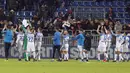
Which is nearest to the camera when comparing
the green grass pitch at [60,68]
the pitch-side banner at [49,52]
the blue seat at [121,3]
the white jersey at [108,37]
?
the green grass pitch at [60,68]

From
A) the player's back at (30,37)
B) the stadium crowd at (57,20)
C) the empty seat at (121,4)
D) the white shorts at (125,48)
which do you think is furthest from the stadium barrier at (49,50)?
the empty seat at (121,4)

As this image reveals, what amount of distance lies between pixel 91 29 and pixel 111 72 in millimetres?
13802

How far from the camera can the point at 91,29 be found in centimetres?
3200

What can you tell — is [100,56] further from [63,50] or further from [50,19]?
[50,19]

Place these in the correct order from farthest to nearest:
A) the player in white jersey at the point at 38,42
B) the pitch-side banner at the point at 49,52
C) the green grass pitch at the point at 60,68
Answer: the pitch-side banner at the point at 49,52, the player in white jersey at the point at 38,42, the green grass pitch at the point at 60,68

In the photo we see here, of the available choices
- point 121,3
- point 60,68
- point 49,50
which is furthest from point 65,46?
point 121,3

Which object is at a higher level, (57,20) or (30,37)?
(57,20)

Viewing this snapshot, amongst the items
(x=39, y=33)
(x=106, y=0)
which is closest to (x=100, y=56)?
(x=39, y=33)

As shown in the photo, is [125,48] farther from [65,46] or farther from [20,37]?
[20,37]

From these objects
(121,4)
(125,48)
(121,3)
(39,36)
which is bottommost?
(125,48)

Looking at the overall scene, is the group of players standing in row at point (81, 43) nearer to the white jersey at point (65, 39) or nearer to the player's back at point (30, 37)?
the white jersey at point (65, 39)

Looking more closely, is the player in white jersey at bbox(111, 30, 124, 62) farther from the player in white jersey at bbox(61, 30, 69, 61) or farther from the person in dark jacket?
the player in white jersey at bbox(61, 30, 69, 61)

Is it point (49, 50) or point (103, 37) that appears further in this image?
point (49, 50)

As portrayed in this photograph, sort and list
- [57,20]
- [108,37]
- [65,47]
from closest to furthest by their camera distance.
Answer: [108,37] → [65,47] → [57,20]
